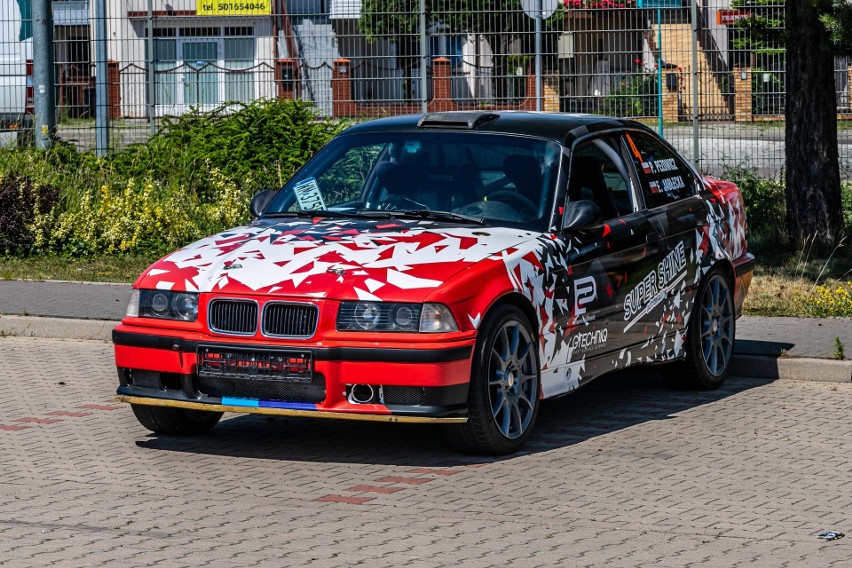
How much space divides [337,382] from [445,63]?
1195cm

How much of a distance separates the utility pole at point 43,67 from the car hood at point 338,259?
1179 cm

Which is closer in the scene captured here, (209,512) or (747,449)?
(209,512)

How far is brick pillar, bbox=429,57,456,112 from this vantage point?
18766 mm

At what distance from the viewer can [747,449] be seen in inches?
317

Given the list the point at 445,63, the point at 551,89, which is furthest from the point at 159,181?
the point at 551,89

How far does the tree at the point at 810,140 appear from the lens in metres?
14.9

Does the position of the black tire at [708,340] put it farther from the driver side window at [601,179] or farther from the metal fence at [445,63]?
the metal fence at [445,63]

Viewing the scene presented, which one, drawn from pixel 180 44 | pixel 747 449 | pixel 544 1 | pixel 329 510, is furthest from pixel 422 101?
pixel 329 510

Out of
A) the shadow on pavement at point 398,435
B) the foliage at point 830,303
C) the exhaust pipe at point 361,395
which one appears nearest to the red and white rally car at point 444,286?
the exhaust pipe at point 361,395

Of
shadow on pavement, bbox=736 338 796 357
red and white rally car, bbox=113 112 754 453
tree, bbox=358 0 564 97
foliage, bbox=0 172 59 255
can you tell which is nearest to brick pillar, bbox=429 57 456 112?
tree, bbox=358 0 564 97

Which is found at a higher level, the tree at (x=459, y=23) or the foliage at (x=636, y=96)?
the tree at (x=459, y=23)

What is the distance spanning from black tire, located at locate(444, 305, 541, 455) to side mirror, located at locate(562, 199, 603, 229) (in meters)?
0.73

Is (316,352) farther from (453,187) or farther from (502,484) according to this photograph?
(453,187)

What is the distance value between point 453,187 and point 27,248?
343 inches
